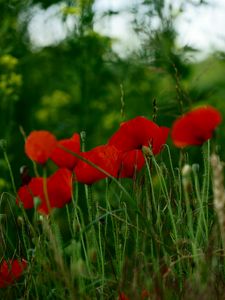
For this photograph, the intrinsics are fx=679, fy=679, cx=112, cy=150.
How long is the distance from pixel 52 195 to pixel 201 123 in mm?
418

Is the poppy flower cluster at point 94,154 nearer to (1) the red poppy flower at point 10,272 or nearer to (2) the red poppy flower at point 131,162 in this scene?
(2) the red poppy flower at point 131,162

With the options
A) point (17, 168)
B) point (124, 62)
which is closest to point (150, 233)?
point (17, 168)

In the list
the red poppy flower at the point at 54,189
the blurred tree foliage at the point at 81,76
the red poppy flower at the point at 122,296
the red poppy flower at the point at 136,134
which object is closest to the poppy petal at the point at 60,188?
the red poppy flower at the point at 54,189

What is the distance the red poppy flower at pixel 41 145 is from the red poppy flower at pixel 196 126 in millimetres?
259

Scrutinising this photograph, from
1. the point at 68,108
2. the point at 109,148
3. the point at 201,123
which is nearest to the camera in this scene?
the point at 201,123

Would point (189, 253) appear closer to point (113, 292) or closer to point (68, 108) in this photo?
point (113, 292)

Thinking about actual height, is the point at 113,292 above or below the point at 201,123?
below

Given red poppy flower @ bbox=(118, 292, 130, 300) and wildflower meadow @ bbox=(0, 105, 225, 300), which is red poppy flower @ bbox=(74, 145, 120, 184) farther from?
red poppy flower @ bbox=(118, 292, 130, 300)

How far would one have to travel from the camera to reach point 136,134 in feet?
5.50

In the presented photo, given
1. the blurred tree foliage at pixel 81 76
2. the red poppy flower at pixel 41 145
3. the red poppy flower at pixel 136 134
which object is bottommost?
the blurred tree foliage at pixel 81 76

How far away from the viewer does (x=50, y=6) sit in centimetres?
406

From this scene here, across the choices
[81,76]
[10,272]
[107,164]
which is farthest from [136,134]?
[81,76]

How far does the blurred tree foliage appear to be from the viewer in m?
3.37

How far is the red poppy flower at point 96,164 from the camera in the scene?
1.63 meters
